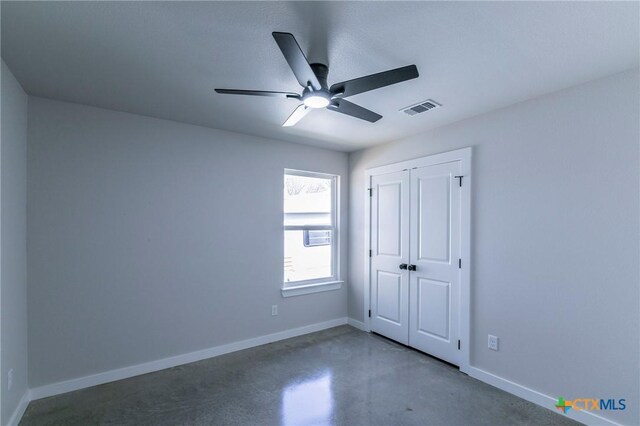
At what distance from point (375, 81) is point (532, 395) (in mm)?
2779

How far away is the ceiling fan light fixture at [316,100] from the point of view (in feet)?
6.12

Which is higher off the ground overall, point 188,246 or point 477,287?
point 188,246

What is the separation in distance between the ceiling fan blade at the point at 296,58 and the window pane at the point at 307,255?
244 centimetres

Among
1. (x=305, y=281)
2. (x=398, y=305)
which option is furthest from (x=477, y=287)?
(x=305, y=281)

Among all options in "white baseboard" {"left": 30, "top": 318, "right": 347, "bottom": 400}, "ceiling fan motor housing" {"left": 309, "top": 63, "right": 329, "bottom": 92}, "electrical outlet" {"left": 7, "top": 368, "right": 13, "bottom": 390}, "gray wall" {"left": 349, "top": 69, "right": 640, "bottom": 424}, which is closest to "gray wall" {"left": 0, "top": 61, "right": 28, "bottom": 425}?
"electrical outlet" {"left": 7, "top": 368, "right": 13, "bottom": 390}

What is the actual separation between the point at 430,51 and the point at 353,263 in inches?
121

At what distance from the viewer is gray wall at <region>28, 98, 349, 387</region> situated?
2553 millimetres

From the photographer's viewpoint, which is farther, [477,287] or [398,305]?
[398,305]

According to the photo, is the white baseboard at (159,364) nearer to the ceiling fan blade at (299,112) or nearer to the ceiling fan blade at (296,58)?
the ceiling fan blade at (299,112)

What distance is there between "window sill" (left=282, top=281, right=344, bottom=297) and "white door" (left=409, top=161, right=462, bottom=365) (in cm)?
114

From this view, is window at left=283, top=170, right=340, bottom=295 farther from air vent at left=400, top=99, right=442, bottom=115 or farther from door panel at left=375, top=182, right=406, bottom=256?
air vent at left=400, top=99, right=442, bottom=115

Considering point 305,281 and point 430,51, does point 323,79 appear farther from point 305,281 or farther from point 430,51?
point 305,281

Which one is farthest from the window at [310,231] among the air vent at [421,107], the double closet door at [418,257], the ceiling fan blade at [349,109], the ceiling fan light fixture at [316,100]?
the ceiling fan light fixture at [316,100]

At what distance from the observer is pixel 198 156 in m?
3.28
